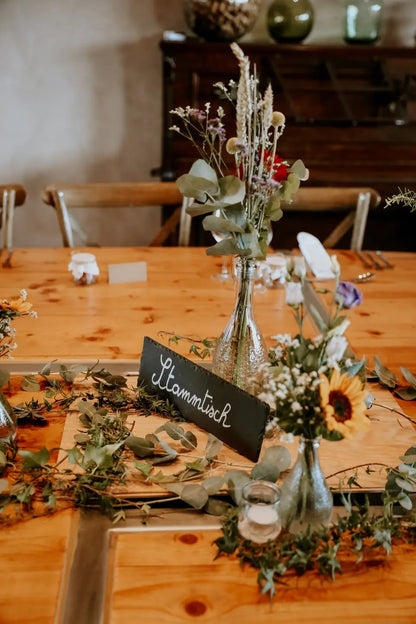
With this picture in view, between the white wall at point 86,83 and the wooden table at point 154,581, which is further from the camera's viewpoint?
the white wall at point 86,83

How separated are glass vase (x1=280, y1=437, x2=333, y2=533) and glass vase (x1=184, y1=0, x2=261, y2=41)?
A: 2461 mm

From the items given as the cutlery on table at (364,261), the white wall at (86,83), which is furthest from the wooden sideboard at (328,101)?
the cutlery on table at (364,261)

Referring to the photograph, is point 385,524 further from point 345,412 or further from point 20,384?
point 20,384

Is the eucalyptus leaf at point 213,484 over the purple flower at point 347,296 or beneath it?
beneath

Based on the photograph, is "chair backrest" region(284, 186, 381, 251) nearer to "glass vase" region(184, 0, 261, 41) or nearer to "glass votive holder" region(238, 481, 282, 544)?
"glass vase" region(184, 0, 261, 41)

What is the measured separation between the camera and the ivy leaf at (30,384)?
49.3 inches

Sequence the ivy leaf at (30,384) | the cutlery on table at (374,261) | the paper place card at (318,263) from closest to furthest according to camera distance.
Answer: the ivy leaf at (30,384), the paper place card at (318,263), the cutlery on table at (374,261)

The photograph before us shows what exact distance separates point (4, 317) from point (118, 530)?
0.36 metres

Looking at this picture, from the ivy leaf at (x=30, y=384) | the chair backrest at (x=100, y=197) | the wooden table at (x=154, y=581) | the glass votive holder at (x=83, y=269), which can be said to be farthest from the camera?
the chair backrest at (x=100, y=197)

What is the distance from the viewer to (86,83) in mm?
3357

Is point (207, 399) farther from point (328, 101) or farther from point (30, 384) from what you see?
point (328, 101)

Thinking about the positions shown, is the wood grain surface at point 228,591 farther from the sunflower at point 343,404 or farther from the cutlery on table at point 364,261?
the cutlery on table at point 364,261

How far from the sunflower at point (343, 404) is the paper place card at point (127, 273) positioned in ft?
3.60

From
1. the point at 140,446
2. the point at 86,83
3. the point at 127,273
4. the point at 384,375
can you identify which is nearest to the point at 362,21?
the point at 86,83
